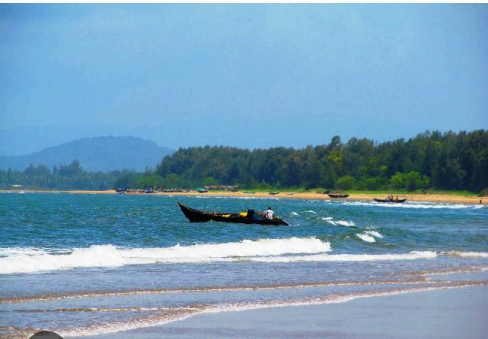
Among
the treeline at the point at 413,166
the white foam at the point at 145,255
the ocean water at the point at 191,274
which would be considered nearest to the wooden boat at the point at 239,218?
the ocean water at the point at 191,274

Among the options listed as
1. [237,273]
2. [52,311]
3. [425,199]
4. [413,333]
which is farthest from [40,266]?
[425,199]

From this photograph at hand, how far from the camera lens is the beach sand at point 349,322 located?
15.2m

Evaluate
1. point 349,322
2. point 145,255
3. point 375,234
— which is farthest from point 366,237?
point 349,322

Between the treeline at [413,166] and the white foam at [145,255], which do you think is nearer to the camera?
the white foam at [145,255]

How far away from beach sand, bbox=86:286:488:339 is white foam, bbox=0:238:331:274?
30.0 feet

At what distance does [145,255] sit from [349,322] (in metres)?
14.9

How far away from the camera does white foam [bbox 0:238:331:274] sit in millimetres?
25078

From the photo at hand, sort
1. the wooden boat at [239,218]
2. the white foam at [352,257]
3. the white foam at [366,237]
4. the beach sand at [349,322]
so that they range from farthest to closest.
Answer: the wooden boat at [239,218] < the white foam at [366,237] < the white foam at [352,257] < the beach sand at [349,322]

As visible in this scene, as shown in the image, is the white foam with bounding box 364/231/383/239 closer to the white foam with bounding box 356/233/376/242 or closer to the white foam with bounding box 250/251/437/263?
the white foam with bounding box 356/233/376/242

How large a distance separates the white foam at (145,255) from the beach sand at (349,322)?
9.16 metres

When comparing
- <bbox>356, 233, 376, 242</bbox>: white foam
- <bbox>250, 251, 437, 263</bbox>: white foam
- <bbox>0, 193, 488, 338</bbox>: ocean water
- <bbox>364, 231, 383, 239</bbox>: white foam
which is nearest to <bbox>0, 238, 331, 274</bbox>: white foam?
<bbox>0, 193, 488, 338</bbox>: ocean water

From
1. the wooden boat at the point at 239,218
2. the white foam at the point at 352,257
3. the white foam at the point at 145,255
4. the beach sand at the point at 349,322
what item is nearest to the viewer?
the beach sand at the point at 349,322

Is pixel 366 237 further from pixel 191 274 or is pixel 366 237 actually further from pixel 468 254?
pixel 191 274

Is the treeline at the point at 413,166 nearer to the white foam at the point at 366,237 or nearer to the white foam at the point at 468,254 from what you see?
the white foam at the point at 366,237
